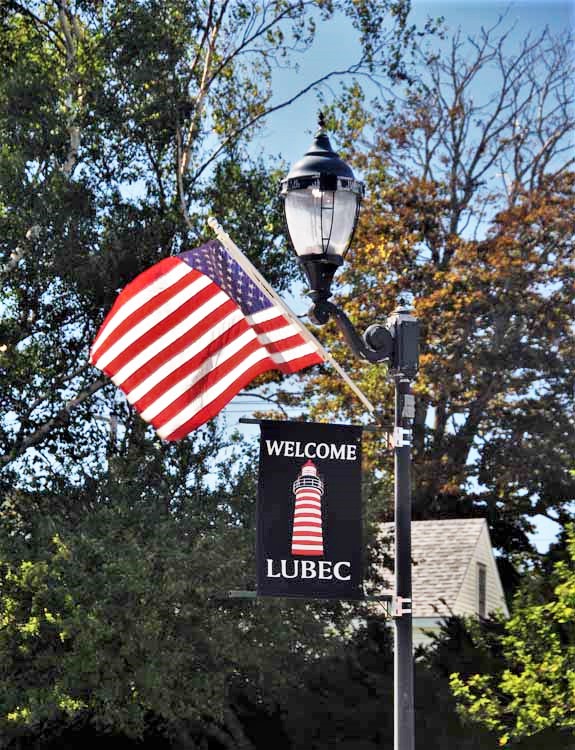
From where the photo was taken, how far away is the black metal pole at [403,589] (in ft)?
23.5

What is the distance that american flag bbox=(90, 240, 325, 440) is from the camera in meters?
9.32

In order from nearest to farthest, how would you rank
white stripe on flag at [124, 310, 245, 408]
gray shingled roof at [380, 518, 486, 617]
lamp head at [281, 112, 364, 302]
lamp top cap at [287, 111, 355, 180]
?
lamp head at [281, 112, 364, 302]
lamp top cap at [287, 111, 355, 180]
white stripe on flag at [124, 310, 245, 408]
gray shingled roof at [380, 518, 486, 617]

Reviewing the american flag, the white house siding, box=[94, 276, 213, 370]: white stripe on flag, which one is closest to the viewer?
the american flag

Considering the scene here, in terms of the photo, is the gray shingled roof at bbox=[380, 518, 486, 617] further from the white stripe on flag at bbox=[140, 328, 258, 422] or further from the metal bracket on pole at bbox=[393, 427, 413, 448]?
the metal bracket on pole at bbox=[393, 427, 413, 448]

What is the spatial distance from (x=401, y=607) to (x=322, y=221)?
2.34 m

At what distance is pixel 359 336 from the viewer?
292 inches

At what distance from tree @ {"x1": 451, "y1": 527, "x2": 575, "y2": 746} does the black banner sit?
29.6ft

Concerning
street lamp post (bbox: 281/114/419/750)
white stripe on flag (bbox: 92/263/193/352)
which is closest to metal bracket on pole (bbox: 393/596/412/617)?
street lamp post (bbox: 281/114/419/750)

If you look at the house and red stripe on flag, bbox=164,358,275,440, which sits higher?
the house

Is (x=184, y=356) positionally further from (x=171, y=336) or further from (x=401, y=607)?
(x=401, y=607)

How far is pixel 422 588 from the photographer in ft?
95.5

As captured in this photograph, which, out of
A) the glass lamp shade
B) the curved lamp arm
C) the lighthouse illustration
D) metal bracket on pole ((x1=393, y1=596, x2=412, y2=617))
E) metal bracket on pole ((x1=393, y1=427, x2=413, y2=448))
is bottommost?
metal bracket on pole ((x1=393, y1=596, x2=412, y2=617))

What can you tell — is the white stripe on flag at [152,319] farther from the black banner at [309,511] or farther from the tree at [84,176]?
the tree at [84,176]

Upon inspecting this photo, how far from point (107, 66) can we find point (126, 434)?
23.7 ft
